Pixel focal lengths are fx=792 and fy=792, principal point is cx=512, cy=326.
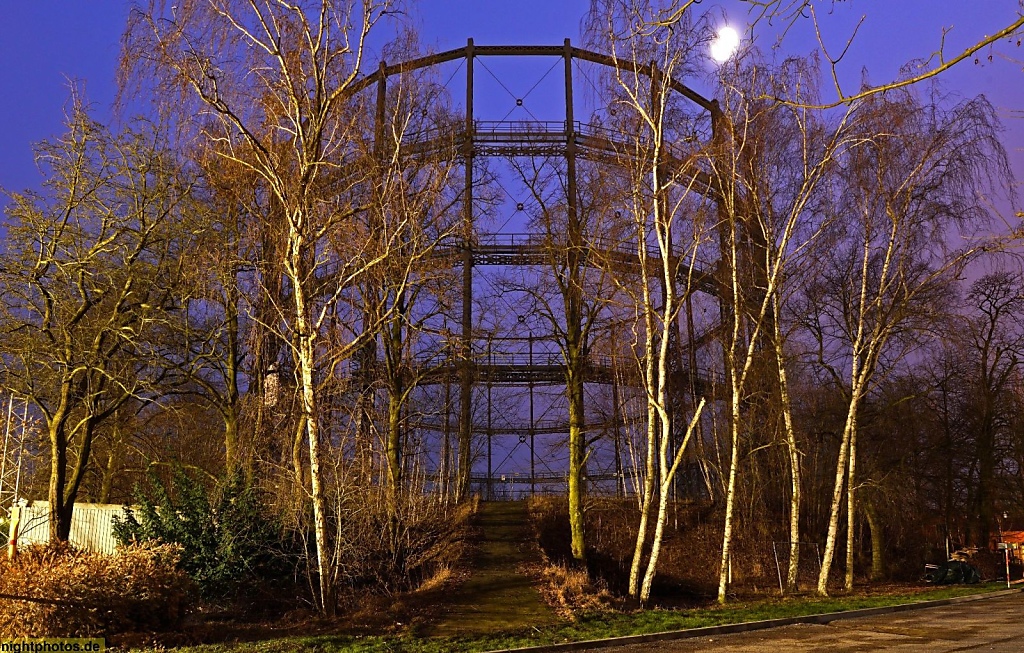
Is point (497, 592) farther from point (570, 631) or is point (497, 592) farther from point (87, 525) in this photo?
point (87, 525)

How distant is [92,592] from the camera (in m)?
10.1

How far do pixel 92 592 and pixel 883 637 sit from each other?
1057 centimetres

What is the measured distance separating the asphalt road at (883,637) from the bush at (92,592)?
6.03 metres

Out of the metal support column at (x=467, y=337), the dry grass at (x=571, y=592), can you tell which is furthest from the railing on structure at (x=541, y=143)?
the dry grass at (x=571, y=592)

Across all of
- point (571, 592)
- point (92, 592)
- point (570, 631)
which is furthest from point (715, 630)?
point (92, 592)

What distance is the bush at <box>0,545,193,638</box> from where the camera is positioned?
967 cm

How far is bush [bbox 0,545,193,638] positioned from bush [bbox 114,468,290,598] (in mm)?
2350

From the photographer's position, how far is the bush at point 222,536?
547 inches

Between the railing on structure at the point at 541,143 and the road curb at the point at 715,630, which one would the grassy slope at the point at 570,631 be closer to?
the road curb at the point at 715,630

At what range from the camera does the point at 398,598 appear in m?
13.4

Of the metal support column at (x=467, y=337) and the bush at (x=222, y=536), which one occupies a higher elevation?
the metal support column at (x=467, y=337)

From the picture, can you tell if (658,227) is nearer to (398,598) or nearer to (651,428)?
(651,428)

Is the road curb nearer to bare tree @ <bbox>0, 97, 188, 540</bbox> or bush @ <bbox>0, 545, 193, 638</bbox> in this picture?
bush @ <bbox>0, 545, 193, 638</bbox>

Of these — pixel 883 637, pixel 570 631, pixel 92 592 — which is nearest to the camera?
pixel 92 592
